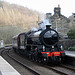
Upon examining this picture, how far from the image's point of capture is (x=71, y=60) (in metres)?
12.7

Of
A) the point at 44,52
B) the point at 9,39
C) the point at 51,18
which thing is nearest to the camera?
the point at 44,52

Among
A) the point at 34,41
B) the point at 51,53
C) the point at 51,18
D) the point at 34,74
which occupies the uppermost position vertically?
the point at 51,18

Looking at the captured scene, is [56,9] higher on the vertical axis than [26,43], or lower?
higher

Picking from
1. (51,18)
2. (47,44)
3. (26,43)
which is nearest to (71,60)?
(47,44)

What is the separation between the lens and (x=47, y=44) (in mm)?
12891

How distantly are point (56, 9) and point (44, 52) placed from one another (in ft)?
106

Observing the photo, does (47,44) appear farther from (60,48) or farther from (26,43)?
(26,43)

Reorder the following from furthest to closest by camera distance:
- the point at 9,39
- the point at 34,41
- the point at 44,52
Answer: the point at 9,39, the point at 34,41, the point at 44,52

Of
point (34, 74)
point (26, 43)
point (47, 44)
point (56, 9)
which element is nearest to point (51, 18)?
point (56, 9)

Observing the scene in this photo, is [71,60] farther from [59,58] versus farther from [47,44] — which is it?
[47,44]

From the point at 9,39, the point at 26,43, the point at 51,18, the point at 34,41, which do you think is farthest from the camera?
the point at 9,39

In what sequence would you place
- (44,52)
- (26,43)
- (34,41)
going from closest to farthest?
(44,52) → (34,41) → (26,43)

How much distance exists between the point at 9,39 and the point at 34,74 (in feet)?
171

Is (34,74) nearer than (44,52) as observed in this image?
Yes
